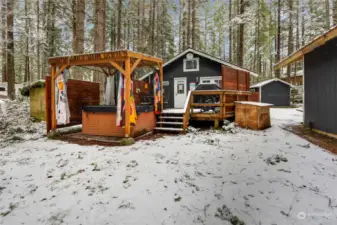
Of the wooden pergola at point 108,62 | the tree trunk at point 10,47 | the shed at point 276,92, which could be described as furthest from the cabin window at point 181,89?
the shed at point 276,92

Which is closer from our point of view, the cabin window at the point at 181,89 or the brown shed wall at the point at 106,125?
the brown shed wall at the point at 106,125

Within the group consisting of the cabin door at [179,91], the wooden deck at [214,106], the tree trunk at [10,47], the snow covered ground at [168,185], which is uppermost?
the tree trunk at [10,47]

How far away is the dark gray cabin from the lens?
5.38m

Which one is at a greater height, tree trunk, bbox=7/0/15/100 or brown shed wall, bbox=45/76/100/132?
tree trunk, bbox=7/0/15/100

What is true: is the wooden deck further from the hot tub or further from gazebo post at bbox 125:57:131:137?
gazebo post at bbox 125:57:131:137

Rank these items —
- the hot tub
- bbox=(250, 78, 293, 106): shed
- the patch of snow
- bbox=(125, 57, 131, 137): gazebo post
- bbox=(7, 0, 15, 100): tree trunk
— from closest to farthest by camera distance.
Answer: bbox=(125, 57, 131, 137): gazebo post < the patch of snow < the hot tub < bbox=(7, 0, 15, 100): tree trunk < bbox=(250, 78, 293, 106): shed

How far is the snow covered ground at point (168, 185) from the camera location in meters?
2.14

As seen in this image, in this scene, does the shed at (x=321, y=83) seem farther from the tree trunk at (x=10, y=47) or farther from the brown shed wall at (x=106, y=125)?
the tree trunk at (x=10, y=47)

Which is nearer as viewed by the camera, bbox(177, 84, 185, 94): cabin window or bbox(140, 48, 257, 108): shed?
bbox(140, 48, 257, 108): shed

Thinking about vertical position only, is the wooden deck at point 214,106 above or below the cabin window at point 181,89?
below

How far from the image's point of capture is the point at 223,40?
28.7 m

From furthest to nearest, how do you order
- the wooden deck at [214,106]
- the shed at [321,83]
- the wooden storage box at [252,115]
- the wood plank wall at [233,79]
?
the wood plank wall at [233,79]
the wooden deck at [214,106]
the wooden storage box at [252,115]
the shed at [321,83]

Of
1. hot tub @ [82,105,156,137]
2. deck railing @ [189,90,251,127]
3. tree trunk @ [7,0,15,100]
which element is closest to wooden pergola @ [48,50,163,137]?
hot tub @ [82,105,156,137]

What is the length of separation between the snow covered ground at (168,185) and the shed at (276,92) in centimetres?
1712
